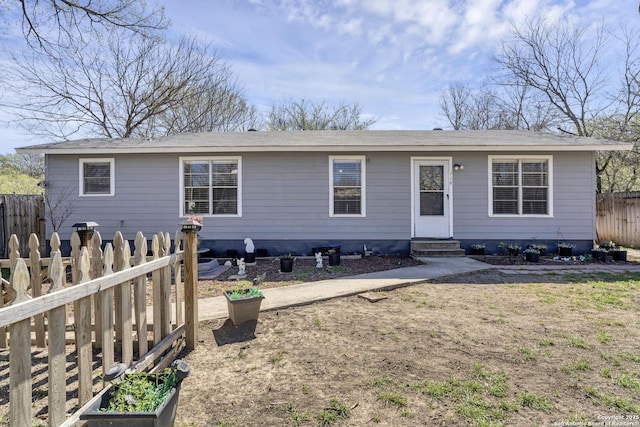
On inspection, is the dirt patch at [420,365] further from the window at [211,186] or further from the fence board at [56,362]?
the window at [211,186]

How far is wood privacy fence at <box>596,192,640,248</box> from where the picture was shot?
9992mm

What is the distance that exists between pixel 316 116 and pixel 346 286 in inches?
640

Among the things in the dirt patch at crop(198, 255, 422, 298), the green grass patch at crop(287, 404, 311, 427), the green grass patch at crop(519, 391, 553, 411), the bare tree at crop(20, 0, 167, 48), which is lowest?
the green grass patch at crop(287, 404, 311, 427)

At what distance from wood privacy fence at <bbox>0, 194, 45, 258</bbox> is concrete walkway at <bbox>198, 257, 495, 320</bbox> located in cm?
745

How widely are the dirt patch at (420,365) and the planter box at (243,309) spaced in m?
0.10

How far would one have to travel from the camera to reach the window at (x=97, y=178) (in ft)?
27.8

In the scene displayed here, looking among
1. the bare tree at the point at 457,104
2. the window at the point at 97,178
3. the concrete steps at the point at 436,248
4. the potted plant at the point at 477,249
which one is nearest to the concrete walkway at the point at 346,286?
the concrete steps at the point at 436,248

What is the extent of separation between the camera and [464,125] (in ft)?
73.4

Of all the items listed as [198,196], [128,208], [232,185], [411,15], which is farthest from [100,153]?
[411,15]

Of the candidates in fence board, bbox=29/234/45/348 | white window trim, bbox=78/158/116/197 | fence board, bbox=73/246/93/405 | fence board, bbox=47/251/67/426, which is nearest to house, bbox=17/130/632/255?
white window trim, bbox=78/158/116/197

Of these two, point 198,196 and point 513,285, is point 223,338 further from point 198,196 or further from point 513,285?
point 198,196

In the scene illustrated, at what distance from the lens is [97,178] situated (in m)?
8.54

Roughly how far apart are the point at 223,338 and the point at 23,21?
764 centimetres

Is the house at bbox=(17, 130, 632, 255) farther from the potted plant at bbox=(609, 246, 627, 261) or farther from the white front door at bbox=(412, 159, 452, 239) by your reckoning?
the potted plant at bbox=(609, 246, 627, 261)
